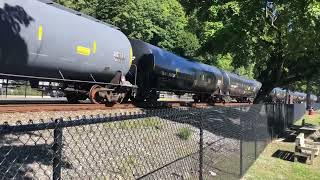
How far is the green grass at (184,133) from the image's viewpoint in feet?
25.1

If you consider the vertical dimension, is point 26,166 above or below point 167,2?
below

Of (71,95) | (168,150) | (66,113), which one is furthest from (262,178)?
(71,95)

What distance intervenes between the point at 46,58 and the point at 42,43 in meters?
0.72

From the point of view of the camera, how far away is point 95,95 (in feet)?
64.9

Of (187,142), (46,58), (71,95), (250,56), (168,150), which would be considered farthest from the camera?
(250,56)

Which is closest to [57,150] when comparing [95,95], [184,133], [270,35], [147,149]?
[147,149]

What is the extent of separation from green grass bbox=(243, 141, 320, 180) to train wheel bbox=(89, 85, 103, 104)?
7361 millimetres

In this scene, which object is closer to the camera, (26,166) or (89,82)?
(26,166)

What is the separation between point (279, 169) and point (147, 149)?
6.97 meters

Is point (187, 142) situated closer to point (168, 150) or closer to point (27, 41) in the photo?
point (168, 150)

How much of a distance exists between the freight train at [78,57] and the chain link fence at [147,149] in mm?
5582

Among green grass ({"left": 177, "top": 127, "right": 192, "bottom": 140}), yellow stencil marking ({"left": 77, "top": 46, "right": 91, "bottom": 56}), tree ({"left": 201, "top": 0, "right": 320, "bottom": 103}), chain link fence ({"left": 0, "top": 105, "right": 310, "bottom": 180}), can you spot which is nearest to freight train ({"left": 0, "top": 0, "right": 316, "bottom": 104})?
yellow stencil marking ({"left": 77, "top": 46, "right": 91, "bottom": 56})

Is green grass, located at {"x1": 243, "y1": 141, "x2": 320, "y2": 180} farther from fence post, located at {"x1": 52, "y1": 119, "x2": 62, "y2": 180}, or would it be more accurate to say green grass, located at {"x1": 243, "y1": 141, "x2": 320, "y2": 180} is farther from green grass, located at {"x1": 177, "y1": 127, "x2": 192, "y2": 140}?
fence post, located at {"x1": 52, "y1": 119, "x2": 62, "y2": 180}

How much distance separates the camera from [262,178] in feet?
36.4
